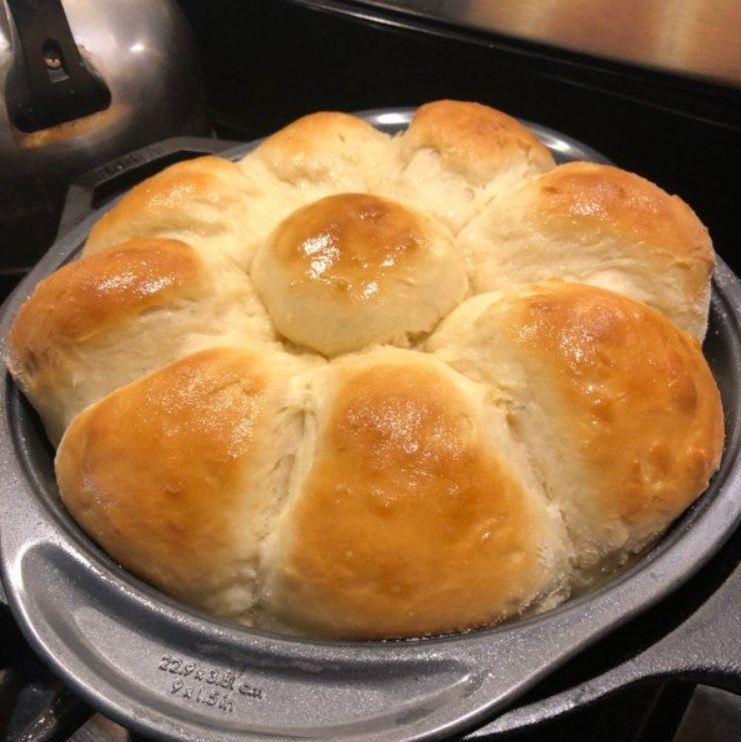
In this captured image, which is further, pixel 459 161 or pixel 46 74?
pixel 46 74

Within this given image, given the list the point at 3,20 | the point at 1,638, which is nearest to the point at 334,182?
the point at 3,20

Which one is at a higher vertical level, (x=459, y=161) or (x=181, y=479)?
(x=459, y=161)

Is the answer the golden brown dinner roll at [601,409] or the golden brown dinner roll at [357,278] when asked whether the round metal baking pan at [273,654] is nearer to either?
the golden brown dinner roll at [601,409]

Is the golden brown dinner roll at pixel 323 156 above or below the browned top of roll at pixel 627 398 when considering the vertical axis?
above

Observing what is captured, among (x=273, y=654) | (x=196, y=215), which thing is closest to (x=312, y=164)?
(x=196, y=215)

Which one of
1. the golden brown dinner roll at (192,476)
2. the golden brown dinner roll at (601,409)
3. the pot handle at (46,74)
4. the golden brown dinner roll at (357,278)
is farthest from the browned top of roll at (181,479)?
the pot handle at (46,74)

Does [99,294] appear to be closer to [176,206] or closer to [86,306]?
[86,306]
